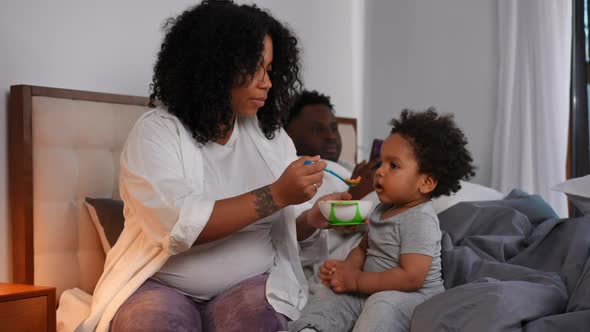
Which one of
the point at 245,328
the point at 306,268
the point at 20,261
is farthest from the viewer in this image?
A: the point at 306,268

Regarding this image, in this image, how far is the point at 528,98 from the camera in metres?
3.58

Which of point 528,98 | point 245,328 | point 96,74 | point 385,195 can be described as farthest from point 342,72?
point 245,328

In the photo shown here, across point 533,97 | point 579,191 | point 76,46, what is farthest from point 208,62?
point 533,97

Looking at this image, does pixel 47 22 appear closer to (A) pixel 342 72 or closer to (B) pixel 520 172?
(A) pixel 342 72

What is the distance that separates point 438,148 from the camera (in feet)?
6.01

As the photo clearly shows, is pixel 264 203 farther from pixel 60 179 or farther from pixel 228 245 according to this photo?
pixel 60 179

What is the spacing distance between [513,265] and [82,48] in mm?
1492

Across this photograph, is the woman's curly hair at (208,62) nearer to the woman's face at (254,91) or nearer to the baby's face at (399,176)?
the woman's face at (254,91)

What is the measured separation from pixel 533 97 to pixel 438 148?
6.47 ft

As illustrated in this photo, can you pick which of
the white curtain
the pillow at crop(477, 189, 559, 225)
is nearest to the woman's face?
the pillow at crop(477, 189, 559, 225)

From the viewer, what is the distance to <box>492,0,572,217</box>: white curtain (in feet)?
11.4

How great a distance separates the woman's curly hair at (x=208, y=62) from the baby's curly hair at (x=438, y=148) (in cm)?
46

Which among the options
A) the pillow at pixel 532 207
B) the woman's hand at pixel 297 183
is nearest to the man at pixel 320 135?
the pillow at pixel 532 207

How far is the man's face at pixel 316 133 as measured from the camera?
9.16ft
